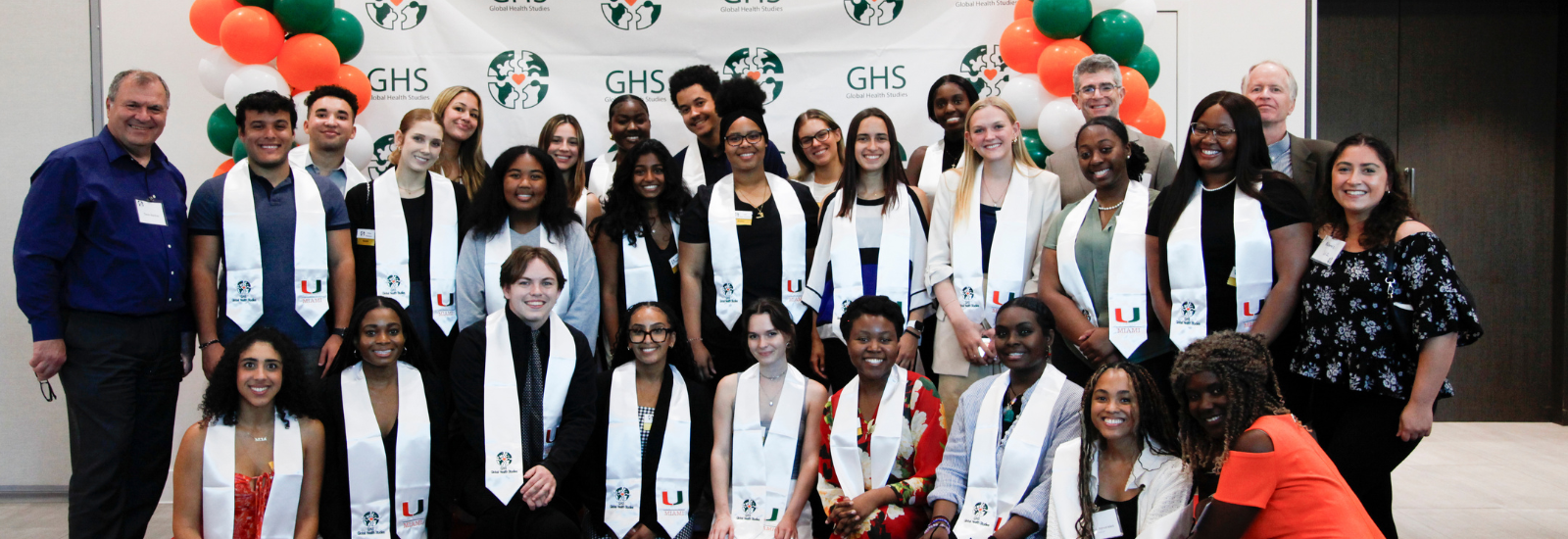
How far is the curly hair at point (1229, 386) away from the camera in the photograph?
2.29 m

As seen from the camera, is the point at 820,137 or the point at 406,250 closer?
the point at 406,250

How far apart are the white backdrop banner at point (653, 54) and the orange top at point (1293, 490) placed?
2.65m

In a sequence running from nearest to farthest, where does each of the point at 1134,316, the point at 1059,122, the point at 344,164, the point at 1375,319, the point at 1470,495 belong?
the point at 1375,319 → the point at 1134,316 → the point at 344,164 → the point at 1059,122 → the point at 1470,495

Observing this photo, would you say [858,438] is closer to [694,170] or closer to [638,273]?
[638,273]

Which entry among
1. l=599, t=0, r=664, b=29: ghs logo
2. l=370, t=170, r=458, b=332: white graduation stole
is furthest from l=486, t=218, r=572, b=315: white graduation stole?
l=599, t=0, r=664, b=29: ghs logo

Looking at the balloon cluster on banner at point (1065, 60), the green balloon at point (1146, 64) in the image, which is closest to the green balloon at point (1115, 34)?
the balloon cluster on banner at point (1065, 60)

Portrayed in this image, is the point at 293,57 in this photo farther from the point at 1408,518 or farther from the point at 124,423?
the point at 1408,518

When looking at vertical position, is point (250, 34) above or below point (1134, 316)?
above

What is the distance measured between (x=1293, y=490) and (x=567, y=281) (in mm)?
2290

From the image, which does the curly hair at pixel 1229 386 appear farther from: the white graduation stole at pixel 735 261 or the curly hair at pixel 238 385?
the curly hair at pixel 238 385

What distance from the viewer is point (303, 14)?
4012 mm

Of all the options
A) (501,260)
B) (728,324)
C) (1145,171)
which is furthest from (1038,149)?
(501,260)

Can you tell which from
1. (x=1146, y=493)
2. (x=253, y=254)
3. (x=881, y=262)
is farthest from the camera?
(x=881, y=262)

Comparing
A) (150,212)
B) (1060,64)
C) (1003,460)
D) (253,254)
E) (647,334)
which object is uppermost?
(1060,64)
